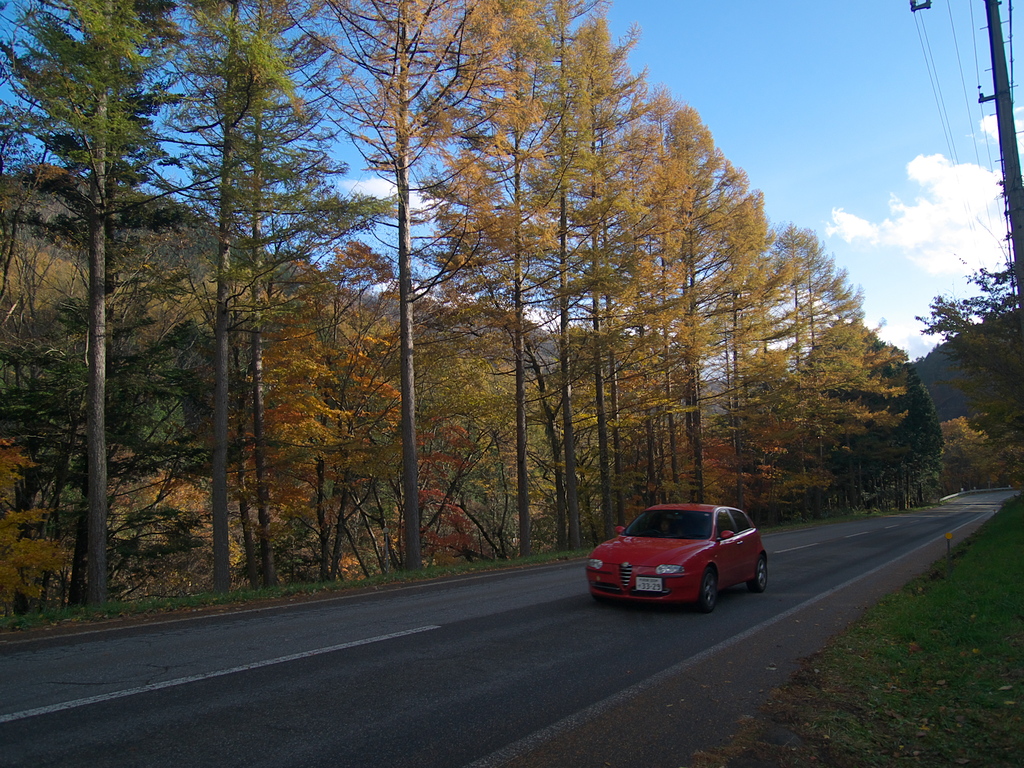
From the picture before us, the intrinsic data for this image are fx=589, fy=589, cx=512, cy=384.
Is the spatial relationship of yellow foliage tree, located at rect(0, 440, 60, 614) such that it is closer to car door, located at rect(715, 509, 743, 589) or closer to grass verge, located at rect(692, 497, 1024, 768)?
car door, located at rect(715, 509, 743, 589)

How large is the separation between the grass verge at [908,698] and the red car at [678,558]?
5.83 ft

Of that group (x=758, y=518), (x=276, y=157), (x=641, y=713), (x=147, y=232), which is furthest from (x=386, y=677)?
(x=758, y=518)

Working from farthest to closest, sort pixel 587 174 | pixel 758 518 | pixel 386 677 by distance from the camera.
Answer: pixel 758 518 → pixel 587 174 → pixel 386 677

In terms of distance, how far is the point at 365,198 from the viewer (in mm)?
13117

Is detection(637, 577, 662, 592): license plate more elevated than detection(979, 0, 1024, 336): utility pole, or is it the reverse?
detection(979, 0, 1024, 336): utility pole

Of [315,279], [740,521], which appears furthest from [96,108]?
[740,521]

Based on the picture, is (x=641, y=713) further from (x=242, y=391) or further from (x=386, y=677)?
(x=242, y=391)

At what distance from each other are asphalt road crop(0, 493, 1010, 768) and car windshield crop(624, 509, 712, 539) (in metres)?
1.15

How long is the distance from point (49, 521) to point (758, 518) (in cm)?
4379

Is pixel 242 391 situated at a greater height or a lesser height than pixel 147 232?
lesser

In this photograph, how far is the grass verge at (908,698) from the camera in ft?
12.3

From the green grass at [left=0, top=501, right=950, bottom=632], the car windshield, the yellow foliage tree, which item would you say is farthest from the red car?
the yellow foliage tree

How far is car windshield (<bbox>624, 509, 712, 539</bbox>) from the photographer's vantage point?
8875 millimetres

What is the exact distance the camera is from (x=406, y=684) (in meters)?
4.84
